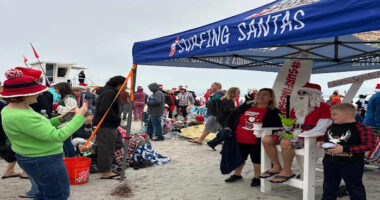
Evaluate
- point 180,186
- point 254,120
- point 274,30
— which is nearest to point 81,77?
point 180,186

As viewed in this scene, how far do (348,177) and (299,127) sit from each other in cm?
107

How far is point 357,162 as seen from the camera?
9.66ft

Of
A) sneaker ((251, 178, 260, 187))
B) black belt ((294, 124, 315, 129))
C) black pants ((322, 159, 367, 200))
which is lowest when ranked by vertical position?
sneaker ((251, 178, 260, 187))

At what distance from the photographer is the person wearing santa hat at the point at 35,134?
2.21 meters

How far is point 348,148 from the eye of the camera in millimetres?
2875

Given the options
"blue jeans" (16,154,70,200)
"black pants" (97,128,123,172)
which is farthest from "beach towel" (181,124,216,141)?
"blue jeans" (16,154,70,200)

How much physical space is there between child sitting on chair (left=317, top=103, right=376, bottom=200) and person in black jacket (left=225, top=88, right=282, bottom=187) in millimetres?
1220

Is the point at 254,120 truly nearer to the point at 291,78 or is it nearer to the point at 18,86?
the point at 291,78

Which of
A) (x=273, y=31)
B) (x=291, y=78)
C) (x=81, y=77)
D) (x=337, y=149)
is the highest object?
(x=81, y=77)

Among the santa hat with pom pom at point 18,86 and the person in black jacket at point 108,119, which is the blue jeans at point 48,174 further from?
the person in black jacket at point 108,119

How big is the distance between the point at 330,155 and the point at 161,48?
2.45 meters

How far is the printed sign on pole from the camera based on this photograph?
4664 mm

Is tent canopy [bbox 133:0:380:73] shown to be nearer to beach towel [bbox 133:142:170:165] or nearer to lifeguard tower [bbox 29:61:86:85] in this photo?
beach towel [bbox 133:142:170:165]

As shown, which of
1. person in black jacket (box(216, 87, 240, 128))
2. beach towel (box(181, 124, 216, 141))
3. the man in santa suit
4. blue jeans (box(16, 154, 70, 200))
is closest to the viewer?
blue jeans (box(16, 154, 70, 200))
